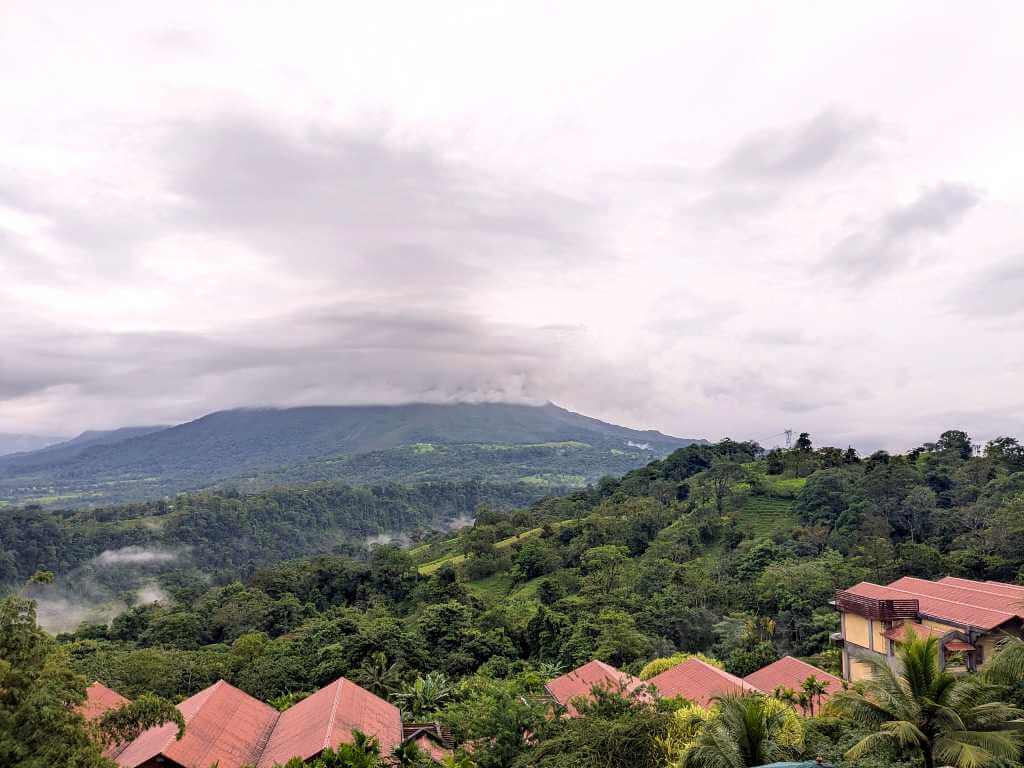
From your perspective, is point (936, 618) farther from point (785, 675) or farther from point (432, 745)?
point (432, 745)

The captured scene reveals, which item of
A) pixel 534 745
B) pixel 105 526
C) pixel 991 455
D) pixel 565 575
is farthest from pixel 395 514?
pixel 534 745

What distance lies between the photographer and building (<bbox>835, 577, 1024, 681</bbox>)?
1875cm

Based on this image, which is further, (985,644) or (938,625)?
(938,625)

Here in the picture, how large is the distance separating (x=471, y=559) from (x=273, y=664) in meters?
28.8

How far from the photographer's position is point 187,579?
261ft

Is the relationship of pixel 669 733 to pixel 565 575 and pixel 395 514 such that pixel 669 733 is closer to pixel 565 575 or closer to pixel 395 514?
pixel 565 575

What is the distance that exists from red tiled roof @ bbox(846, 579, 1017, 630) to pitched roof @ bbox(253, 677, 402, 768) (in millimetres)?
16147

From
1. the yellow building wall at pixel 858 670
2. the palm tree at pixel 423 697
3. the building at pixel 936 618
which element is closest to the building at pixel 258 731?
the palm tree at pixel 423 697

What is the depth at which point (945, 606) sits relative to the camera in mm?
20812

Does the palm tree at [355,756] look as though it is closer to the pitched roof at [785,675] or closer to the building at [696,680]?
the building at [696,680]

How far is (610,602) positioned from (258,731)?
22672 mm

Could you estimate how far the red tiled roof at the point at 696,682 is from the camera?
2059 centimetres

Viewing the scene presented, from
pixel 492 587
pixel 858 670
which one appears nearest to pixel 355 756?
pixel 858 670

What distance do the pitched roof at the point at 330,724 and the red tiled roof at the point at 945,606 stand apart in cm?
1615
